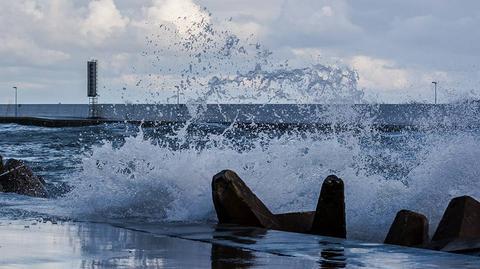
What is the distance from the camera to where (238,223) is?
10148 mm

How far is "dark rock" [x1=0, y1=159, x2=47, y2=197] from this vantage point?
17.9m

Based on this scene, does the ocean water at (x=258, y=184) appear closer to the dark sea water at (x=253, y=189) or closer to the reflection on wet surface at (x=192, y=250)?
the dark sea water at (x=253, y=189)

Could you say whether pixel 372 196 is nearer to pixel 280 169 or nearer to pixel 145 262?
pixel 280 169

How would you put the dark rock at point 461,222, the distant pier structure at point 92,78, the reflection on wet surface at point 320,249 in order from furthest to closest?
the distant pier structure at point 92,78, the dark rock at point 461,222, the reflection on wet surface at point 320,249

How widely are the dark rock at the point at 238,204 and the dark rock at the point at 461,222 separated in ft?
5.74

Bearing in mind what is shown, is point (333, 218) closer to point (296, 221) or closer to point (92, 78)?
point (296, 221)

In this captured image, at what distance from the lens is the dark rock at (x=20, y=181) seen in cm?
1792

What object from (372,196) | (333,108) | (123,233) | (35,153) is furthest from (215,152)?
(35,153)

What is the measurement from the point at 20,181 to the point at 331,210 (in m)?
9.93

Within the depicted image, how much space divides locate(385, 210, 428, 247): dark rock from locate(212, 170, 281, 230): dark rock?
49.9 inches

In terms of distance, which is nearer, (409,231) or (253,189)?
(409,231)

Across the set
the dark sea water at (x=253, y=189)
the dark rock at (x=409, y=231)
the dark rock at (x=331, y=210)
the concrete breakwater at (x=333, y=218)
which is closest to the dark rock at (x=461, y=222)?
the concrete breakwater at (x=333, y=218)

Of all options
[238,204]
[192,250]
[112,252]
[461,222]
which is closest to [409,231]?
[461,222]

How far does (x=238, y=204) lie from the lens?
10.1 meters
